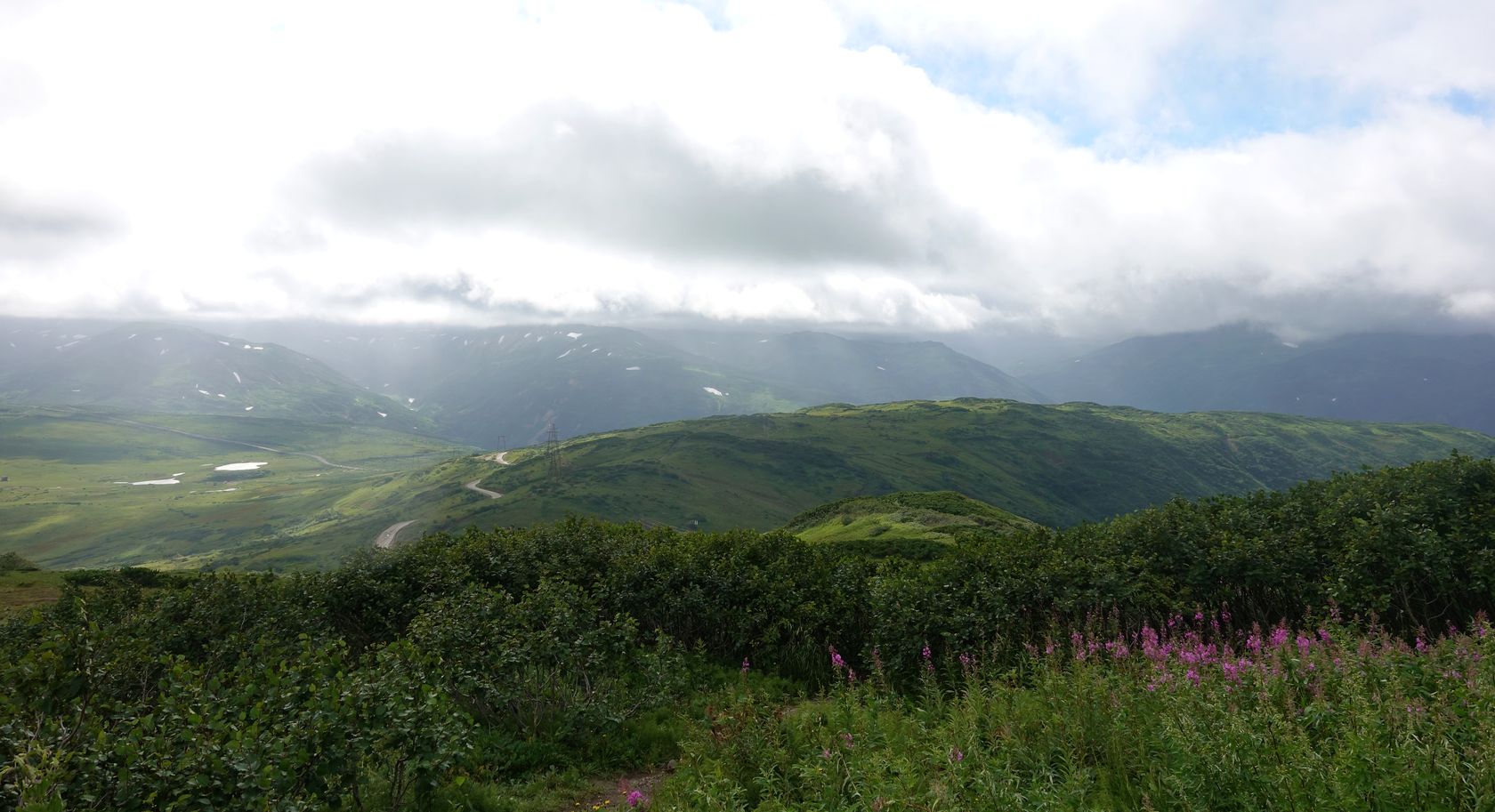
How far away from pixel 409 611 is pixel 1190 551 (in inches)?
962

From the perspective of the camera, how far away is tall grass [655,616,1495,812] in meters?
6.16

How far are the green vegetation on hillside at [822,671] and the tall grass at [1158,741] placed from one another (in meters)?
0.05

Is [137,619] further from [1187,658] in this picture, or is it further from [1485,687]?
[1485,687]

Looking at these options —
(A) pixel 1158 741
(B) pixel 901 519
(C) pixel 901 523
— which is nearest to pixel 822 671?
(A) pixel 1158 741

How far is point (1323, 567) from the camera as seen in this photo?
17.5 metres

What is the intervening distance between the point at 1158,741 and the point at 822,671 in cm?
1203

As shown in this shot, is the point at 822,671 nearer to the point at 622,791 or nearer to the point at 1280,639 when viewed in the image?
the point at 622,791

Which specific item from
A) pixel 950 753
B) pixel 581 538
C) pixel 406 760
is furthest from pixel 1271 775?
pixel 581 538

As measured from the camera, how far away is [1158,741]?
26.0 ft

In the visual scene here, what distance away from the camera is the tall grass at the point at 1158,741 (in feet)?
20.2

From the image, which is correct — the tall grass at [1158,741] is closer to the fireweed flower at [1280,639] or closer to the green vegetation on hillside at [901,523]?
the fireweed flower at [1280,639]

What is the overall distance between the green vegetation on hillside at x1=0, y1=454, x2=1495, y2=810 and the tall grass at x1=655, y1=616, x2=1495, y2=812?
54mm

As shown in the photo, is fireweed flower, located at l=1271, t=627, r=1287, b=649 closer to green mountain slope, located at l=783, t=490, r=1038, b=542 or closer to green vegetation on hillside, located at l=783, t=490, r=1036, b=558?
green vegetation on hillside, located at l=783, t=490, r=1036, b=558

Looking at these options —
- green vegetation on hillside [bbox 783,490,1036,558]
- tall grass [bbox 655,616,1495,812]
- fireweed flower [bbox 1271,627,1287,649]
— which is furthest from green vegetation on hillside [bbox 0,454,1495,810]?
green vegetation on hillside [bbox 783,490,1036,558]
